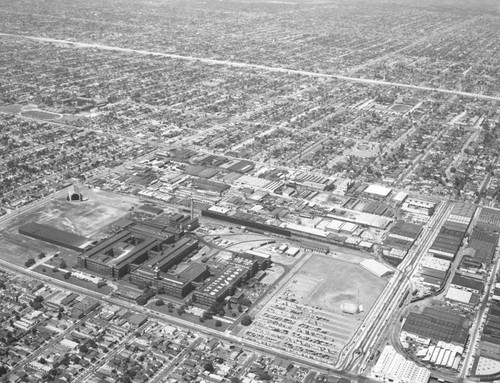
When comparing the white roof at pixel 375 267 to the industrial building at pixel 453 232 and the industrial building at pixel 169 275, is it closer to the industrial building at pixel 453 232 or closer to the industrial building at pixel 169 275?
the industrial building at pixel 453 232

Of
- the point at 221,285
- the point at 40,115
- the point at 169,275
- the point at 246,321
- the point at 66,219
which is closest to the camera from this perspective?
the point at 246,321

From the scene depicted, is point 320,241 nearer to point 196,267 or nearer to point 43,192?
point 196,267

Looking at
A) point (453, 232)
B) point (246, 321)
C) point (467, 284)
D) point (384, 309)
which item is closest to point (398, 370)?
point (384, 309)

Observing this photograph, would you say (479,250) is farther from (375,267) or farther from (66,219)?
(66,219)

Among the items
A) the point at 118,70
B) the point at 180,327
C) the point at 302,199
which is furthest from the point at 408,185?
the point at 118,70

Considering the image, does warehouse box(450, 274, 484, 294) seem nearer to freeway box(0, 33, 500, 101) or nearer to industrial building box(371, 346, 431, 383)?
industrial building box(371, 346, 431, 383)
